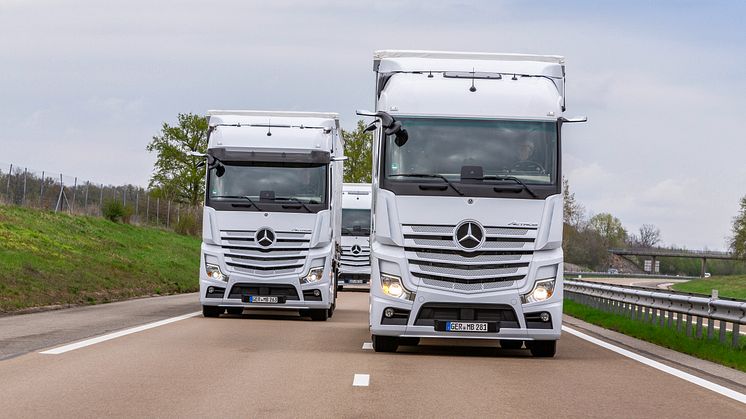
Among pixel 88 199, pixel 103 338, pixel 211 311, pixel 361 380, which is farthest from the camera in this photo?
pixel 88 199

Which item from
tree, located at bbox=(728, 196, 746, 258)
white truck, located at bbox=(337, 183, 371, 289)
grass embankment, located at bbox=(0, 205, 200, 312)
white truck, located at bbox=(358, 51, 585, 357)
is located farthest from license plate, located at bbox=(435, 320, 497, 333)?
tree, located at bbox=(728, 196, 746, 258)

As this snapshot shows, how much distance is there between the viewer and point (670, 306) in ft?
70.4

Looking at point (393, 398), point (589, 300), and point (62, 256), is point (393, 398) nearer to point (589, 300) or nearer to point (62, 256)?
point (589, 300)

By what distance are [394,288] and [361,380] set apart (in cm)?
327

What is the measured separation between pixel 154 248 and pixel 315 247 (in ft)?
113

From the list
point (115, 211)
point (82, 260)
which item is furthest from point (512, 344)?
point (115, 211)

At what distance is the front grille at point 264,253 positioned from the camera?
23297mm

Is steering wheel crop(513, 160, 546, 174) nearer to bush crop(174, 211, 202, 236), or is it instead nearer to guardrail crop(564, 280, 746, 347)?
guardrail crop(564, 280, 746, 347)

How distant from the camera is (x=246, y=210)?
23219 mm

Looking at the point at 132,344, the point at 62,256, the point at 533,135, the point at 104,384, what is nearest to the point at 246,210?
the point at 132,344

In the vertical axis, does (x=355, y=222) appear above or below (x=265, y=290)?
above

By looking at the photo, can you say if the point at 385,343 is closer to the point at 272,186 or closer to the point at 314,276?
the point at 314,276

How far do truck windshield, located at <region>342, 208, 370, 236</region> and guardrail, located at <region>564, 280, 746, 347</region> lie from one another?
12778mm

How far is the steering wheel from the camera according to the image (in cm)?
1550
